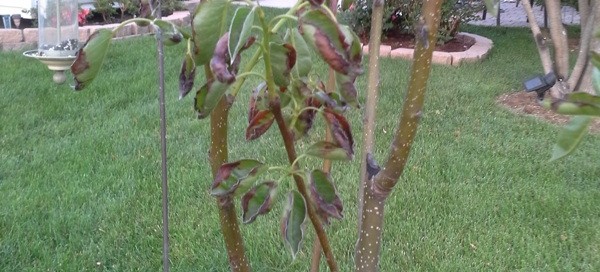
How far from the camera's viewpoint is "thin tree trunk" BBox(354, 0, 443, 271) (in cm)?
65

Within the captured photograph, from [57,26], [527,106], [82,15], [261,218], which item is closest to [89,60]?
[261,218]

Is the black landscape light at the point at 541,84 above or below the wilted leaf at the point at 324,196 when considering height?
below

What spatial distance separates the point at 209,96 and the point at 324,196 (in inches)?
6.9

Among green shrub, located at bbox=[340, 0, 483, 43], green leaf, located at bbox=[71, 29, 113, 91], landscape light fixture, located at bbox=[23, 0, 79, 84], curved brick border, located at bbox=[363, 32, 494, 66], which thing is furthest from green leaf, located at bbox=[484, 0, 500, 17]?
green shrub, located at bbox=[340, 0, 483, 43]

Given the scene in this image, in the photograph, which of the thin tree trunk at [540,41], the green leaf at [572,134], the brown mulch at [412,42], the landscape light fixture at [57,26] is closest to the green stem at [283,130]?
the green leaf at [572,134]

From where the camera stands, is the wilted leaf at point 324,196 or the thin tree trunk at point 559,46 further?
the thin tree trunk at point 559,46

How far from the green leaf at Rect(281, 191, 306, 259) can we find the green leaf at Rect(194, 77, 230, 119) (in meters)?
0.14

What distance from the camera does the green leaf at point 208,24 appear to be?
596mm

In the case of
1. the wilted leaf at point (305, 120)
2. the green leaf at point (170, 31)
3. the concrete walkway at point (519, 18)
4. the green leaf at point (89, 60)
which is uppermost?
the green leaf at point (170, 31)

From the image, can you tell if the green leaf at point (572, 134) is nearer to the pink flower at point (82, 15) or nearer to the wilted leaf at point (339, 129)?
the wilted leaf at point (339, 129)

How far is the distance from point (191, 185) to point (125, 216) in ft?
1.23

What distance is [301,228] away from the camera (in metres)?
0.71

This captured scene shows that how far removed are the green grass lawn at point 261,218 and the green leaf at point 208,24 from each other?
125 cm

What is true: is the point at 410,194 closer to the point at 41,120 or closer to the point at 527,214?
the point at 527,214
